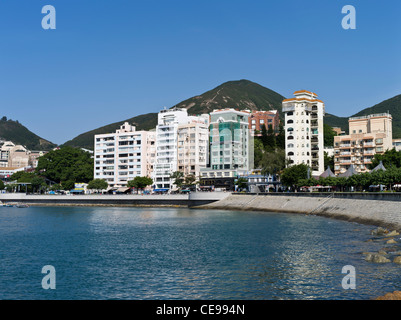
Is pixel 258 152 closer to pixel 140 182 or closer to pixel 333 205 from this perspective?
pixel 140 182

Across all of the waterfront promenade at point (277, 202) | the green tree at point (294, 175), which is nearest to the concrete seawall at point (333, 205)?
the waterfront promenade at point (277, 202)

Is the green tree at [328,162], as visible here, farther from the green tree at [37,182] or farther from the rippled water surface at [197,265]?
the green tree at [37,182]

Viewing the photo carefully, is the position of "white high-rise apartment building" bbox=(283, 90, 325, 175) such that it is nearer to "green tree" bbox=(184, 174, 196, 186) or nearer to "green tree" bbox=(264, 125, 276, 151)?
"green tree" bbox=(264, 125, 276, 151)

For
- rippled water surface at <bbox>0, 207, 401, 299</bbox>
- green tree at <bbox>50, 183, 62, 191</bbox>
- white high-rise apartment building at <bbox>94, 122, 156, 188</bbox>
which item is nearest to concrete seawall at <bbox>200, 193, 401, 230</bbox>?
rippled water surface at <bbox>0, 207, 401, 299</bbox>

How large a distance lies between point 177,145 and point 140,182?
2006 cm

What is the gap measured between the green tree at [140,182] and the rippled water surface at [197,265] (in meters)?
102

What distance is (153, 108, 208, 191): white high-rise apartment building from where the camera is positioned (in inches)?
6398

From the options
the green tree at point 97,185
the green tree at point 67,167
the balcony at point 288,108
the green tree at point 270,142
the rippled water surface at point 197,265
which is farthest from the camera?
the green tree at point 67,167

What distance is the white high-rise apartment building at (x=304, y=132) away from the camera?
142 metres

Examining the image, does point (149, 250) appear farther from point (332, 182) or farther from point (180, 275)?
point (332, 182)

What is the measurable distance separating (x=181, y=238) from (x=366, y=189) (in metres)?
61.3

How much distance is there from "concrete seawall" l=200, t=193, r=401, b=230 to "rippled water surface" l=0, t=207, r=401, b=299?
4.36 meters

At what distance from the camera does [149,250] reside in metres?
43.9
